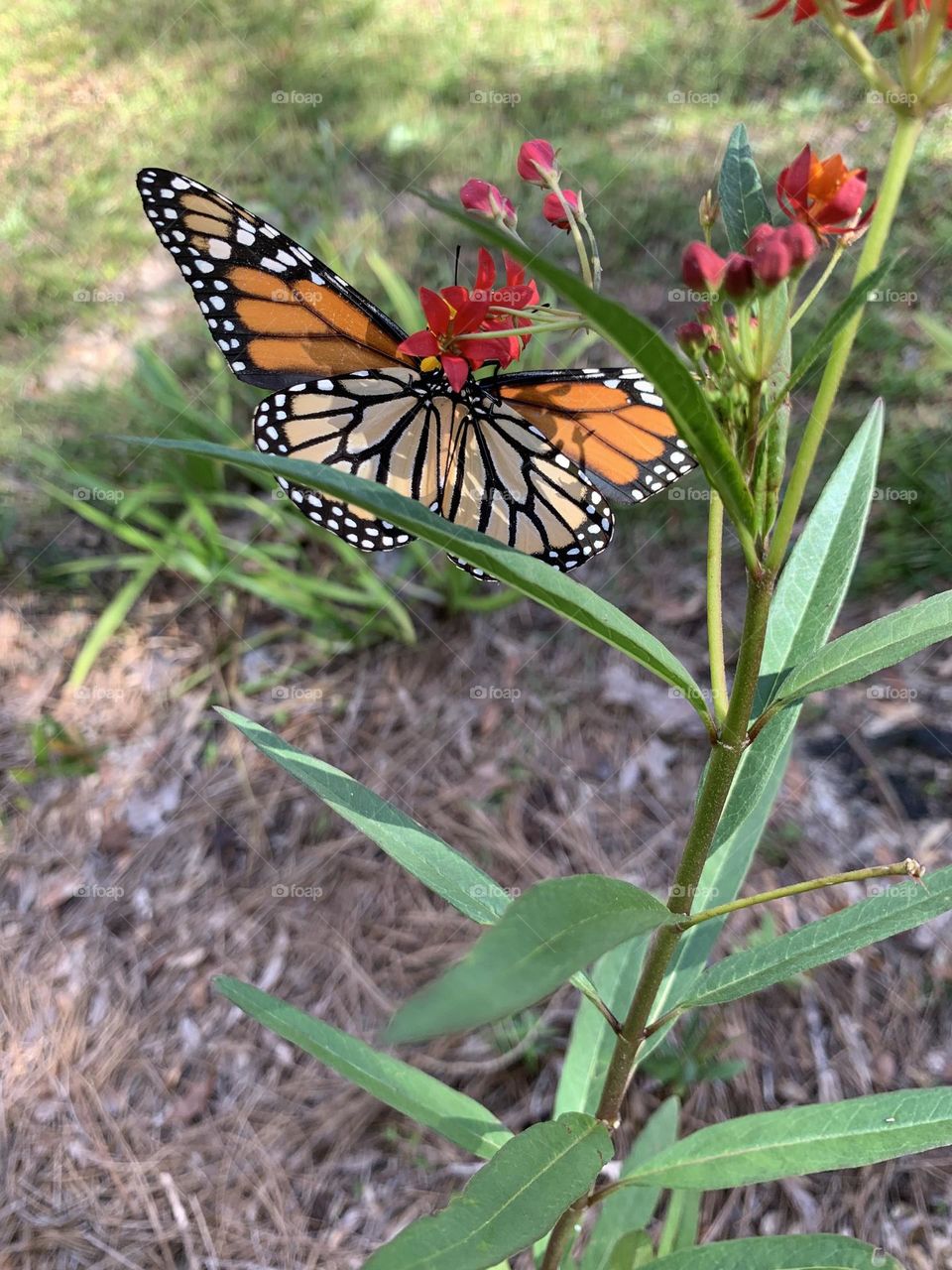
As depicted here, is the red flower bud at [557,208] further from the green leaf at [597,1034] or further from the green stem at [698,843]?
the green leaf at [597,1034]

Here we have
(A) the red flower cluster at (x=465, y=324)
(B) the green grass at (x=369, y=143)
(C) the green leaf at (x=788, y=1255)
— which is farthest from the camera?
(B) the green grass at (x=369, y=143)

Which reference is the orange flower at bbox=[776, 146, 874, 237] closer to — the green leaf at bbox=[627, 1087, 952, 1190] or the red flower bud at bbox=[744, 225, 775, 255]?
the red flower bud at bbox=[744, 225, 775, 255]

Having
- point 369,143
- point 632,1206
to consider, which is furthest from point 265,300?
point 369,143

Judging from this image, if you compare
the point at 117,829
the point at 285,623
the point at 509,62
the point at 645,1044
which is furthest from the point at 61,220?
the point at 645,1044

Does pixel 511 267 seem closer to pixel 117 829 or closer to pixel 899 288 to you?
pixel 117 829

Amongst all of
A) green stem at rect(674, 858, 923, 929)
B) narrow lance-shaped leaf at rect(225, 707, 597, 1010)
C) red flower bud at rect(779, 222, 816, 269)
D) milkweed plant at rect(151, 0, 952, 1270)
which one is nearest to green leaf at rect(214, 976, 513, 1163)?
milkweed plant at rect(151, 0, 952, 1270)

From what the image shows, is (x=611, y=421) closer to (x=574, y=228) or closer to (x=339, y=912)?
(x=574, y=228)

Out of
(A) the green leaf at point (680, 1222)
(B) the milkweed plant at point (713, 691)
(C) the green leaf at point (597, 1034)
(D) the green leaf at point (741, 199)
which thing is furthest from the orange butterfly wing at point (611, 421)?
(A) the green leaf at point (680, 1222)
